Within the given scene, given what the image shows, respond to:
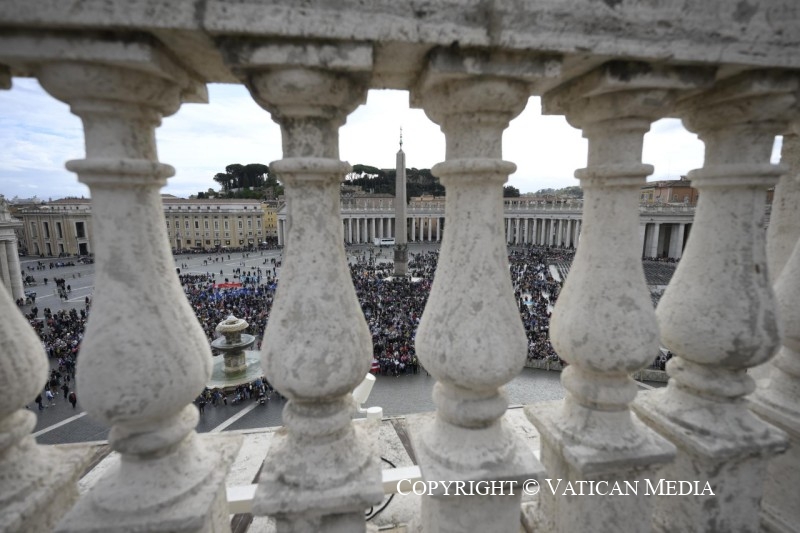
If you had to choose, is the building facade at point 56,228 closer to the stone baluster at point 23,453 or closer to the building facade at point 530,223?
the building facade at point 530,223

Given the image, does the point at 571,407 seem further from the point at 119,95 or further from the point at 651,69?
the point at 119,95

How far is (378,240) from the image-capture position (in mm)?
66938

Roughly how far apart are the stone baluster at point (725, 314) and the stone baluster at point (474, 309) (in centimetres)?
94

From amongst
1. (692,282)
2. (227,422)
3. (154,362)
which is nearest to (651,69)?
(692,282)

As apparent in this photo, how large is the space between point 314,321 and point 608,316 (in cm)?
129

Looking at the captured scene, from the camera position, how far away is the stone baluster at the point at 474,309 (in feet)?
5.32

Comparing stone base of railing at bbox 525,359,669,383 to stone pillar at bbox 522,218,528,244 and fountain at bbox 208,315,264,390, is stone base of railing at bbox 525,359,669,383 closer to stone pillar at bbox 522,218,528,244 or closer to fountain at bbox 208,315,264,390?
fountain at bbox 208,315,264,390

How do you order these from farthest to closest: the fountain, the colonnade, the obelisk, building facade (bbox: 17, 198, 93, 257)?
the colonnade < building facade (bbox: 17, 198, 93, 257) < the obelisk < the fountain

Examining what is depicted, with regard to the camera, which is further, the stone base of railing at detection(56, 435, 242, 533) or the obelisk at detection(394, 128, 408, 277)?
the obelisk at detection(394, 128, 408, 277)

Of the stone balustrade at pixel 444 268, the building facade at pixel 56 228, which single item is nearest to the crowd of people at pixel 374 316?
the stone balustrade at pixel 444 268


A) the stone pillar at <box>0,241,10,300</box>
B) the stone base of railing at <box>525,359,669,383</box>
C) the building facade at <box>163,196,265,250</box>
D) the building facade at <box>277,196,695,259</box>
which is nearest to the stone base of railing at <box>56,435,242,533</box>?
the stone base of railing at <box>525,359,669,383</box>

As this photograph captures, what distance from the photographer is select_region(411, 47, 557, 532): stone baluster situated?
1.62m

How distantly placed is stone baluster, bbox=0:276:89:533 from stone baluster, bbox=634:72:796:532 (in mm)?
2873

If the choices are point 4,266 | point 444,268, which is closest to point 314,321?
point 444,268
